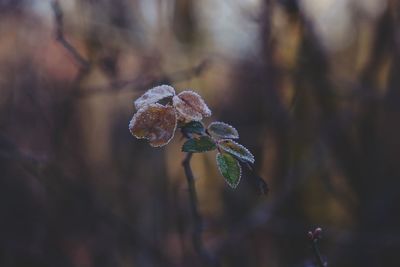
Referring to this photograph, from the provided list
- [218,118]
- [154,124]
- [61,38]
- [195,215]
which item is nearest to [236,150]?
[154,124]

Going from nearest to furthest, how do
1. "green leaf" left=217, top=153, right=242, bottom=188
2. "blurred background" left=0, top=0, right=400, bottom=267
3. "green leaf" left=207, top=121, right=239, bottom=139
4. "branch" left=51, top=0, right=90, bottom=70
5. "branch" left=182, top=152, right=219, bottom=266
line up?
1. "green leaf" left=217, top=153, right=242, bottom=188
2. "green leaf" left=207, top=121, right=239, bottom=139
3. "branch" left=182, top=152, right=219, bottom=266
4. "branch" left=51, top=0, right=90, bottom=70
5. "blurred background" left=0, top=0, right=400, bottom=267

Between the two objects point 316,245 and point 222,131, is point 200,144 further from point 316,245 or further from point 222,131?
point 316,245

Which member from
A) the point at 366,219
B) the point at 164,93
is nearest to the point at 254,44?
the point at 366,219

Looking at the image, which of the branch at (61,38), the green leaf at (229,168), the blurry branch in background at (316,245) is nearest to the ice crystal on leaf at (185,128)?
the green leaf at (229,168)

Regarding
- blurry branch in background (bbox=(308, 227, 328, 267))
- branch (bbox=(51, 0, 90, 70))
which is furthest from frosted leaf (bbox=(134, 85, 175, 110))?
branch (bbox=(51, 0, 90, 70))

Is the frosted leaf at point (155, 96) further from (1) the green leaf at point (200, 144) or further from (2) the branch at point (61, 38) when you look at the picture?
(2) the branch at point (61, 38)

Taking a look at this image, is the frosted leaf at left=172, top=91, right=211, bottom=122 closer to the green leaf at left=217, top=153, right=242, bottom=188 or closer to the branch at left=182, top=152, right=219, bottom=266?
the green leaf at left=217, top=153, right=242, bottom=188

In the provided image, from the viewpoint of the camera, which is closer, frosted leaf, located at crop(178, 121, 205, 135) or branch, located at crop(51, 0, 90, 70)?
frosted leaf, located at crop(178, 121, 205, 135)
